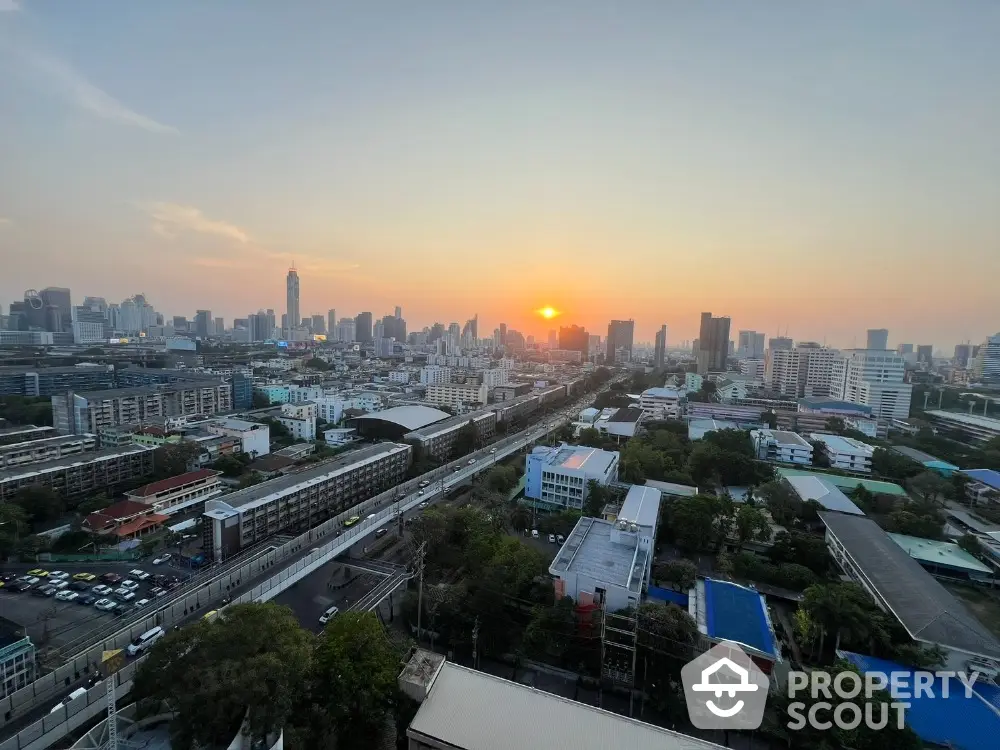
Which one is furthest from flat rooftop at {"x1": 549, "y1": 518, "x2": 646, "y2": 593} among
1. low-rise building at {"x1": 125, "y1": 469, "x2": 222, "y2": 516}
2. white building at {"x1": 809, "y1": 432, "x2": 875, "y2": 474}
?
white building at {"x1": 809, "y1": 432, "x2": 875, "y2": 474}

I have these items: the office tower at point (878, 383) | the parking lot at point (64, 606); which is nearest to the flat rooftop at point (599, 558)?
the parking lot at point (64, 606)

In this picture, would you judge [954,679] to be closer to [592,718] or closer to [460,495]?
[592,718]

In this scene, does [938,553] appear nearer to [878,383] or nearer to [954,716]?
[954,716]

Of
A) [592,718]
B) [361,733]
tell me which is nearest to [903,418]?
[592,718]

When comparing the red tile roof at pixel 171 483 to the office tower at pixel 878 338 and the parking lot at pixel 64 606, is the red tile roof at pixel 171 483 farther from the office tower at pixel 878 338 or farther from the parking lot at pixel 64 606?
the office tower at pixel 878 338

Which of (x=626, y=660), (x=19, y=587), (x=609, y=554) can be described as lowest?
(x=19, y=587)
